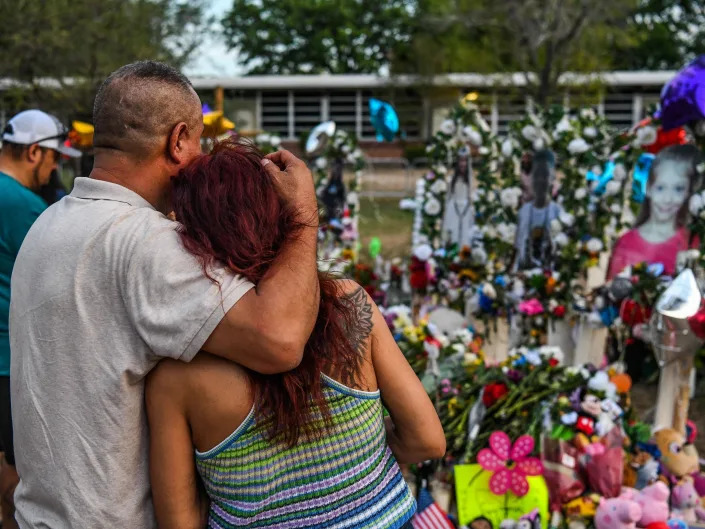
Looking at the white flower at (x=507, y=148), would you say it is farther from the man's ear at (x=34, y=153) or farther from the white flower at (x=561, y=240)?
the man's ear at (x=34, y=153)

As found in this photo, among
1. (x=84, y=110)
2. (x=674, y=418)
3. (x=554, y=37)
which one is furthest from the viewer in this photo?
(x=554, y=37)

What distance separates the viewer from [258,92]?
27.0 m

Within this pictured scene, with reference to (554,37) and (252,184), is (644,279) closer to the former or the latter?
(252,184)

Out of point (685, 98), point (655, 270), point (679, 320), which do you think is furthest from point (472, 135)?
point (679, 320)

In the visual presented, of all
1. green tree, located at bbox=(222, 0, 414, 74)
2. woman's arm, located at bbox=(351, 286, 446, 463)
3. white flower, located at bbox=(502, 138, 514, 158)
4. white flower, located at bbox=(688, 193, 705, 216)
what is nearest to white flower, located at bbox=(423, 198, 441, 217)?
white flower, located at bbox=(502, 138, 514, 158)

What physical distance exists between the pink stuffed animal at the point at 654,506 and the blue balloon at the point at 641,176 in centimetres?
313

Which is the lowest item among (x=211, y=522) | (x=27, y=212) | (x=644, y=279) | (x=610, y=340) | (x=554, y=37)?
(x=610, y=340)

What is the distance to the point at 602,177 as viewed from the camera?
6.75m

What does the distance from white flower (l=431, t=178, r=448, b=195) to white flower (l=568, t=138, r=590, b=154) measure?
1.43 meters

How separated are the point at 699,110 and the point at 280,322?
14.7 ft

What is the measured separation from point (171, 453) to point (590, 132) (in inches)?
238

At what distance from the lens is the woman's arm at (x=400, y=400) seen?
4.93ft

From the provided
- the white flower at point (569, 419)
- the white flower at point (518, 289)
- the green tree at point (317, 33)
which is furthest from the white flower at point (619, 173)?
the green tree at point (317, 33)

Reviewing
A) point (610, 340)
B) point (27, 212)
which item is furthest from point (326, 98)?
point (27, 212)
